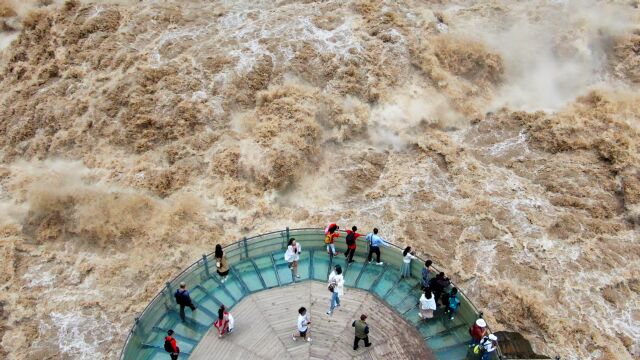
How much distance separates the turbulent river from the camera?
17266 millimetres

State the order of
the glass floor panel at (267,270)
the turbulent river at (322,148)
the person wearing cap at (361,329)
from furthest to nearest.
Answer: the turbulent river at (322,148), the glass floor panel at (267,270), the person wearing cap at (361,329)

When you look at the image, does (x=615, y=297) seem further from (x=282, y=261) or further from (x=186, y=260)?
(x=186, y=260)

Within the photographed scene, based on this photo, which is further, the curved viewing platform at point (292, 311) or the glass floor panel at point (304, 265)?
the glass floor panel at point (304, 265)

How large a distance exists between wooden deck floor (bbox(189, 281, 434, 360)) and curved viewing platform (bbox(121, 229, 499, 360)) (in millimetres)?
23

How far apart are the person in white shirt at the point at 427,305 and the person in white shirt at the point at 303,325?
274 cm

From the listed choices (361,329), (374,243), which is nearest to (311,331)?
(361,329)

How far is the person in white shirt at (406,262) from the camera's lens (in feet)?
45.1

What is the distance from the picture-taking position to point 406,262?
1384 centimetres

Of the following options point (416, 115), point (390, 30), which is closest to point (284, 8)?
point (390, 30)

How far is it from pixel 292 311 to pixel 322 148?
9.45 meters

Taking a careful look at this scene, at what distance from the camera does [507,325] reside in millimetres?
16344

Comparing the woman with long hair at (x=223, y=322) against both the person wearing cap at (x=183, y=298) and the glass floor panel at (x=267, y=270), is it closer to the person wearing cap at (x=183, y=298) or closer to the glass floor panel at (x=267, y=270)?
the person wearing cap at (x=183, y=298)

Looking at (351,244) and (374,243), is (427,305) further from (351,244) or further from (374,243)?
(351,244)

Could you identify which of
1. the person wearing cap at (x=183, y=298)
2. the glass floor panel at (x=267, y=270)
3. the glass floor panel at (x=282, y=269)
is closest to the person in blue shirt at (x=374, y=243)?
the glass floor panel at (x=282, y=269)
